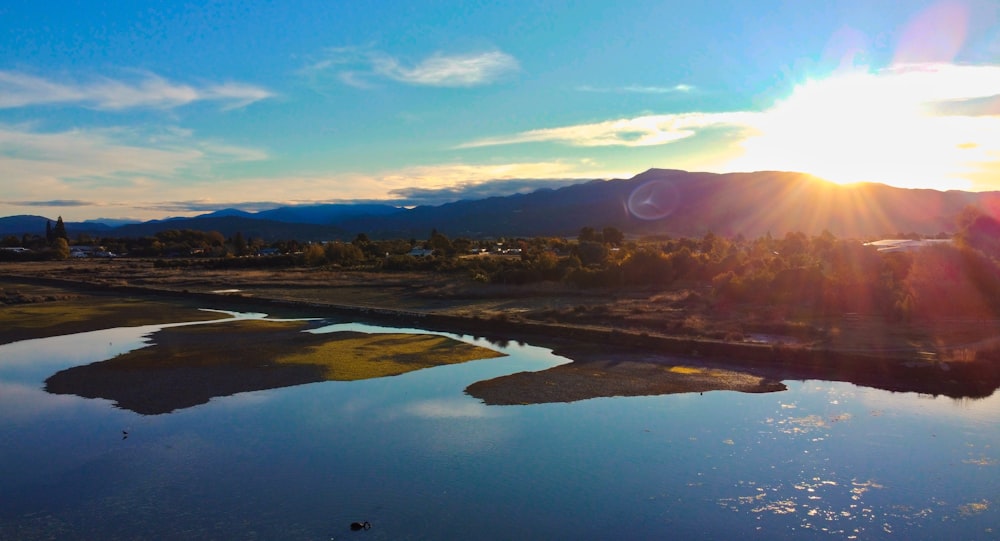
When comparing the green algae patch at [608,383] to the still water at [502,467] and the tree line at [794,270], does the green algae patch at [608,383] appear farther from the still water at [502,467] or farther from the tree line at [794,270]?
the tree line at [794,270]

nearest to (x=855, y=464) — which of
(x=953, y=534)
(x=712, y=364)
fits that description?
(x=953, y=534)

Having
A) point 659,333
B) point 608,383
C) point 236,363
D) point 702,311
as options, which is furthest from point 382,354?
point 702,311

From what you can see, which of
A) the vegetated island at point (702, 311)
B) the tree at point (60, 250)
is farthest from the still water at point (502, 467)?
the tree at point (60, 250)

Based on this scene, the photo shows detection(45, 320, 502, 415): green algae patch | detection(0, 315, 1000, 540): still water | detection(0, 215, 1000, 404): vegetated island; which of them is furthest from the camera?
detection(0, 215, 1000, 404): vegetated island

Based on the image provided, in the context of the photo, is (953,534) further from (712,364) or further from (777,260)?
(777,260)

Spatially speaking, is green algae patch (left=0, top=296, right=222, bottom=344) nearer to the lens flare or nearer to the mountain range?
the mountain range

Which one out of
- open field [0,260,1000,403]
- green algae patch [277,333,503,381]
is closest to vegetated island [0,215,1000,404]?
open field [0,260,1000,403]

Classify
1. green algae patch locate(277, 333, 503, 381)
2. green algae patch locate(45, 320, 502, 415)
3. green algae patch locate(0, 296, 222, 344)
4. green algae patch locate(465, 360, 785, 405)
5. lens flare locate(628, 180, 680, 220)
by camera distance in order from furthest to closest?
lens flare locate(628, 180, 680, 220), green algae patch locate(0, 296, 222, 344), green algae patch locate(277, 333, 503, 381), green algae patch locate(45, 320, 502, 415), green algae patch locate(465, 360, 785, 405)
